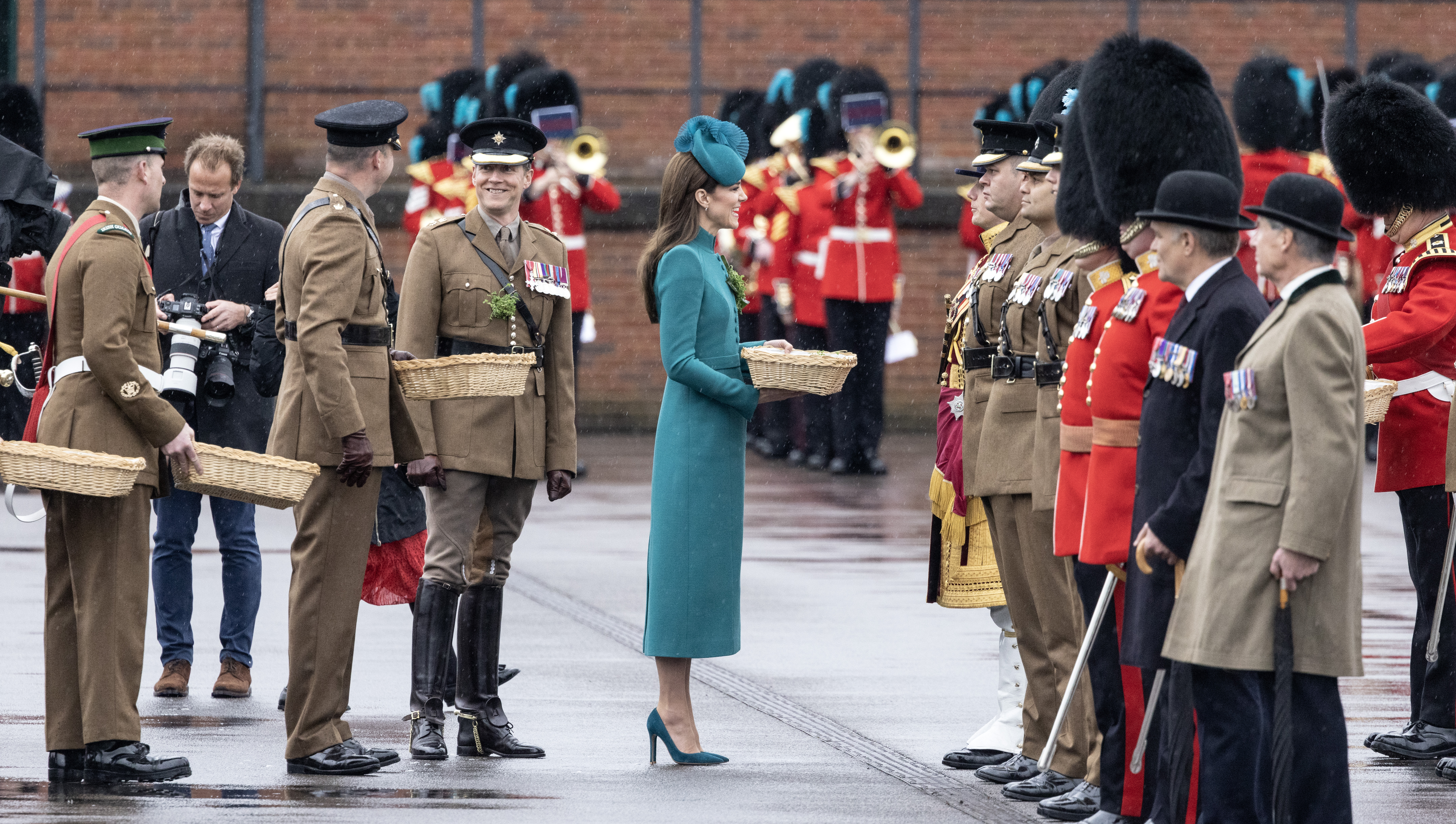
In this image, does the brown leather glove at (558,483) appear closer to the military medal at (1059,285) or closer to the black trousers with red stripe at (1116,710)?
the military medal at (1059,285)

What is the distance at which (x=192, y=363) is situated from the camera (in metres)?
7.42

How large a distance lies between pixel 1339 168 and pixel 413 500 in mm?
3380

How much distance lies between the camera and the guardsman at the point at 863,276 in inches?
582

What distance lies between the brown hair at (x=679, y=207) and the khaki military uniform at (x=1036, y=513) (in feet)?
3.11

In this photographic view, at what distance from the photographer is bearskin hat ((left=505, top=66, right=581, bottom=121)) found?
1530 centimetres

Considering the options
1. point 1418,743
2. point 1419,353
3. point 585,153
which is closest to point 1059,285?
point 1419,353

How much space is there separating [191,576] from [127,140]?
1999 millimetres

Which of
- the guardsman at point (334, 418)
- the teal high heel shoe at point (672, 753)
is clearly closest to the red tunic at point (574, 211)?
the guardsman at point (334, 418)

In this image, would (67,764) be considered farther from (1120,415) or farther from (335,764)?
(1120,415)

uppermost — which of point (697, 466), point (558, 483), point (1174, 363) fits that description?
point (1174, 363)

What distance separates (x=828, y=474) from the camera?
49.7 feet


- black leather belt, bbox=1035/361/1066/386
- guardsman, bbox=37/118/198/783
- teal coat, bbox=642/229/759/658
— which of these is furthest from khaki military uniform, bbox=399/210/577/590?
black leather belt, bbox=1035/361/1066/386

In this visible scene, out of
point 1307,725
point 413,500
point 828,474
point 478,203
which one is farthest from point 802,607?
point 828,474

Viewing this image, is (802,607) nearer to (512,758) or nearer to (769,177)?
(512,758)
